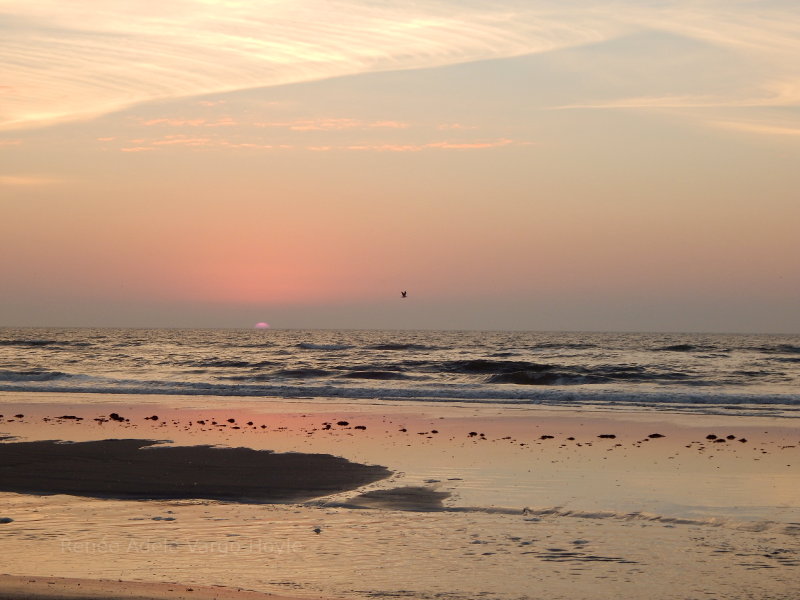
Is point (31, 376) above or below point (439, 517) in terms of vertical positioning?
below

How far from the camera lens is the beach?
7902 millimetres

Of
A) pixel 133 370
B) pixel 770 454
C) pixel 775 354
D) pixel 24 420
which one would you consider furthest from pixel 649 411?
pixel 775 354

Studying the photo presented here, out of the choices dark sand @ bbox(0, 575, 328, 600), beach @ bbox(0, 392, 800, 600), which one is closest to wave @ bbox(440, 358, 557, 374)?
beach @ bbox(0, 392, 800, 600)

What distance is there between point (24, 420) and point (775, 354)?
64.2 m

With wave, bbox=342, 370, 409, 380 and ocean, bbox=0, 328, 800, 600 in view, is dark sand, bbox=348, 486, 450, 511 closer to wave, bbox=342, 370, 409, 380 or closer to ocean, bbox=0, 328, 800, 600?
ocean, bbox=0, 328, 800, 600

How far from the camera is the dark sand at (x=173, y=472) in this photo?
12383mm

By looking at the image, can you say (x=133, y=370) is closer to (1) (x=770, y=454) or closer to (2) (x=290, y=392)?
(2) (x=290, y=392)

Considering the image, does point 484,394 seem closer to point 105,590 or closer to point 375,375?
point 375,375

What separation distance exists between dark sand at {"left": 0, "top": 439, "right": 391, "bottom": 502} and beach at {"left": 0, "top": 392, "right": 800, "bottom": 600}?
0.29 feet

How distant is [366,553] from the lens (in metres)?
8.74

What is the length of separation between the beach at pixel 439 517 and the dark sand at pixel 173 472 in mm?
88

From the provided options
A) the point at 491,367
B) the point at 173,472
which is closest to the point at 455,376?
the point at 491,367

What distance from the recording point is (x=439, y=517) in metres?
10.5

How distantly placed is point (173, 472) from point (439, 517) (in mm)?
5364
